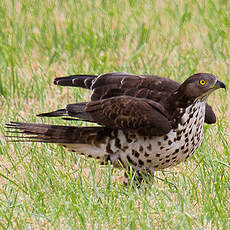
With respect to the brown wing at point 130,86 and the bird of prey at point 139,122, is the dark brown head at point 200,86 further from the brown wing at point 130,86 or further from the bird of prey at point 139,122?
the brown wing at point 130,86

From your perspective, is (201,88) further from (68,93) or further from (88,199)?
(68,93)

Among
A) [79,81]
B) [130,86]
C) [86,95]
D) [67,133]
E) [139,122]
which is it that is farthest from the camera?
[86,95]

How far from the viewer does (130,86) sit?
19.8 feet

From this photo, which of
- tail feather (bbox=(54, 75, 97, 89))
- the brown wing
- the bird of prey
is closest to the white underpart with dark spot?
the bird of prey

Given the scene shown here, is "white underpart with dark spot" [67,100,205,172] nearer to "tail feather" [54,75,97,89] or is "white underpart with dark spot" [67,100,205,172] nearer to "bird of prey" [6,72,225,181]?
"bird of prey" [6,72,225,181]

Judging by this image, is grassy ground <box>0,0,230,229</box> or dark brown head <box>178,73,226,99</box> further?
dark brown head <box>178,73,226,99</box>

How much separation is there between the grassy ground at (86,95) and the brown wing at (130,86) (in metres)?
0.67

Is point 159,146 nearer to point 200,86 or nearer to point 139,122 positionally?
point 139,122

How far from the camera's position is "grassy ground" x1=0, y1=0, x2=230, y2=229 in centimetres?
518

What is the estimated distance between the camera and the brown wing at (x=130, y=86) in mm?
5918

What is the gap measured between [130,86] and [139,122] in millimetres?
501

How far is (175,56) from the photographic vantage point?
30.6ft

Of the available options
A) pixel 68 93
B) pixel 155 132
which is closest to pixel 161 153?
pixel 155 132

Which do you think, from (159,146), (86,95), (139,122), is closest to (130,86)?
(139,122)
